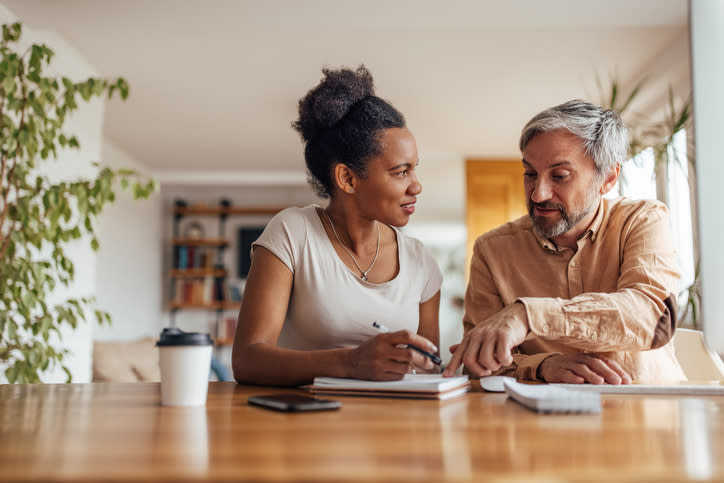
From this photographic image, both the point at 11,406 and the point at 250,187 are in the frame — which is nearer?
the point at 11,406

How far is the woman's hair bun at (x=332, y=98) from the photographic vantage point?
1.65 meters

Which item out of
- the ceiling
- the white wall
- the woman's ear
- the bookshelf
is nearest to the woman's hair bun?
the woman's ear

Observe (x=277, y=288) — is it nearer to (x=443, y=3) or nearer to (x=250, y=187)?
(x=443, y=3)

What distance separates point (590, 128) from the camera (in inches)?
64.7

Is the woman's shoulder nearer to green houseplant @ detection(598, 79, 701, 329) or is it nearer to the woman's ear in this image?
the woman's ear

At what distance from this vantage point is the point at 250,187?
8188 millimetres

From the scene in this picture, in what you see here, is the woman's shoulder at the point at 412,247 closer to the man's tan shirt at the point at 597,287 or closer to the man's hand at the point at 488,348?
the man's tan shirt at the point at 597,287

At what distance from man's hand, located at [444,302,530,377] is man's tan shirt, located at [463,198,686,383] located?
0.08 m

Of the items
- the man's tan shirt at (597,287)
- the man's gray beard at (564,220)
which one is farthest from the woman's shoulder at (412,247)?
the man's gray beard at (564,220)

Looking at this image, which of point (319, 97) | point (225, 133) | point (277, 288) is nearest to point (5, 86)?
point (319, 97)

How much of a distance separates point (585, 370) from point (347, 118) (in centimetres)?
88

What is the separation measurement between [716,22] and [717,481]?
59cm

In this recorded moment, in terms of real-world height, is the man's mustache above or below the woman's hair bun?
below

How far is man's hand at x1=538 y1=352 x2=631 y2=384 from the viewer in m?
1.21
